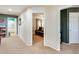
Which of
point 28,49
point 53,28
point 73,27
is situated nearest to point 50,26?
point 53,28

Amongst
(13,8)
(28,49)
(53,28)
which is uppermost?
(13,8)

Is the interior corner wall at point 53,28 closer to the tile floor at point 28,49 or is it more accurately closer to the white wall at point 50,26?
the white wall at point 50,26

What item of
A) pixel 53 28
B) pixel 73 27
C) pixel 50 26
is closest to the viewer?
pixel 53 28

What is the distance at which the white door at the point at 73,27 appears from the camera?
5.50m

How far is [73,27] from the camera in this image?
5.60m

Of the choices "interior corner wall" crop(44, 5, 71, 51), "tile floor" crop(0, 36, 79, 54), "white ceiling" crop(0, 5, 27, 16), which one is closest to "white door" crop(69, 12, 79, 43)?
"tile floor" crop(0, 36, 79, 54)

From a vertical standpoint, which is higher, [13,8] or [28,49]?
[13,8]

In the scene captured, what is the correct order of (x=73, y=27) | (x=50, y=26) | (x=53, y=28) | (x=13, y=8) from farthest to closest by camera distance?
(x=73, y=27) < (x=50, y=26) < (x=53, y=28) < (x=13, y=8)

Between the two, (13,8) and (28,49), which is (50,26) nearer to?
(28,49)

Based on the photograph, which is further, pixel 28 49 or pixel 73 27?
pixel 73 27

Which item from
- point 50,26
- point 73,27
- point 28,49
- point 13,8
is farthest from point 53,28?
point 13,8

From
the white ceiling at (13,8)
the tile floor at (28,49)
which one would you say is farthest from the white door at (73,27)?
the white ceiling at (13,8)

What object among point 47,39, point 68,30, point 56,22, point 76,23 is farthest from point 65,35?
point 56,22
